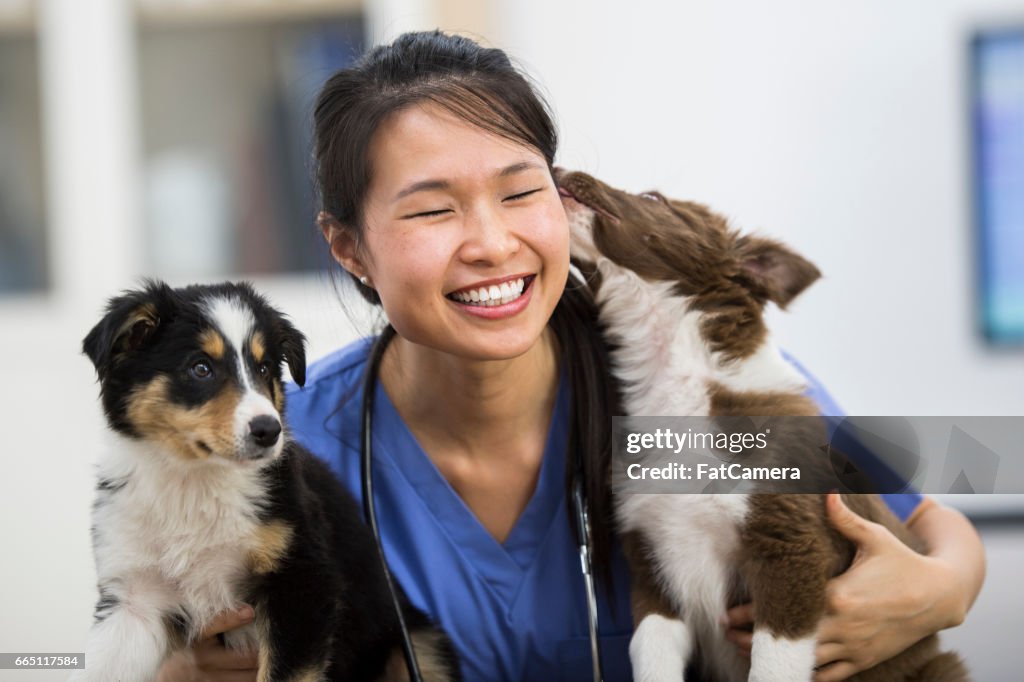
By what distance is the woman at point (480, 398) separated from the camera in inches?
54.1

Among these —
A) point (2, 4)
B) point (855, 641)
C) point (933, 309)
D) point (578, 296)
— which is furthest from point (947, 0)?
point (2, 4)

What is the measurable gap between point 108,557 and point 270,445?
28 centimetres

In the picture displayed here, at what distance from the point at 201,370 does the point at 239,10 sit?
2956 mm

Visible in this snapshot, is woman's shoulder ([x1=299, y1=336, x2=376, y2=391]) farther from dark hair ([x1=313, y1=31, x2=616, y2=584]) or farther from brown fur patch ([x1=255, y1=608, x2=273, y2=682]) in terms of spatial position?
brown fur patch ([x1=255, y1=608, x2=273, y2=682])

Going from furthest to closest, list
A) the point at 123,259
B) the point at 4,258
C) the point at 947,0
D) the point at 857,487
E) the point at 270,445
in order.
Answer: the point at 4,258, the point at 123,259, the point at 947,0, the point at 857,487, the point at 270,445

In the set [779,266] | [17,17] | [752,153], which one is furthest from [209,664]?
[17,17]

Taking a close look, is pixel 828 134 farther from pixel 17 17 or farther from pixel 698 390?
pixel 17 17

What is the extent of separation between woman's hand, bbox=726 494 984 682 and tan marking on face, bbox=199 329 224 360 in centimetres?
78

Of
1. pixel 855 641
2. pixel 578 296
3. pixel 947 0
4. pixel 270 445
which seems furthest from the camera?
pixel 947 0

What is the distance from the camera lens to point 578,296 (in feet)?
5.57

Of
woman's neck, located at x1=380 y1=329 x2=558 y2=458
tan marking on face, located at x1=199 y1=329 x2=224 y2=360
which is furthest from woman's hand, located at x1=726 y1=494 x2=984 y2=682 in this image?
tan marking on face, located at x1=199 y1=329 x2=224 y2=360

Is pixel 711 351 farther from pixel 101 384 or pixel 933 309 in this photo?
pixel 933 309

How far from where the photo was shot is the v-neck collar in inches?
63.8

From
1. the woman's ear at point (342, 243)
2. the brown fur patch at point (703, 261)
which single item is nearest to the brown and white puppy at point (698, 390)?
the brown fur patch at point (703, 261)
